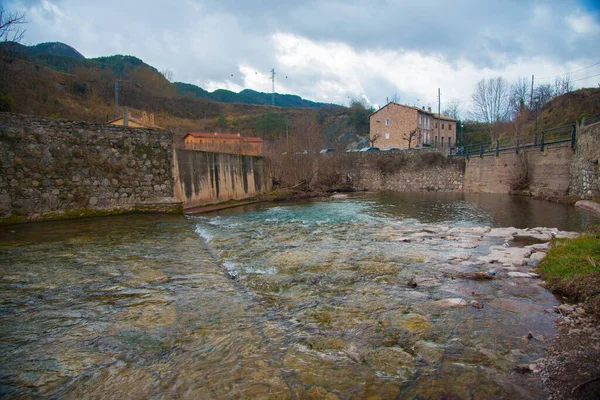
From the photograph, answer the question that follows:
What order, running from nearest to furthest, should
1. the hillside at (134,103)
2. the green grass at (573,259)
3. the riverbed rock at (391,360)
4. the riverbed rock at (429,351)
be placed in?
the riverbed rock at (391,360) < the riverbed rock at (429,351) < the green grass at (573,259) < the hillside at (134,103)

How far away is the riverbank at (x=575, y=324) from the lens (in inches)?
97.6

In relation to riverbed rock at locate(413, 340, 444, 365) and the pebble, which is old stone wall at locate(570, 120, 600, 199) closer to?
the pebble

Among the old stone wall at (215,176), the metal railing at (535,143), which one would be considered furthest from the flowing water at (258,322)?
the metal railing at (535,143)

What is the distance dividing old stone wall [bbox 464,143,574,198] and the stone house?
26.2m

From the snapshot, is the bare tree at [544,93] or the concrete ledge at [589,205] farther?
the bare tree at [544,93]

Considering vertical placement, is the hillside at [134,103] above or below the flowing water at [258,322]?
above

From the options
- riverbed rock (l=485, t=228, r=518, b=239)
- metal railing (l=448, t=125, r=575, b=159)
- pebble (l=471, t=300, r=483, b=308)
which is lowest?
riverbed rock (l=485, t=228, r=518, b=239)

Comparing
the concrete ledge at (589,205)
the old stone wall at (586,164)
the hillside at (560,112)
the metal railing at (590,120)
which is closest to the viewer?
the concrete ledge at (589,205)

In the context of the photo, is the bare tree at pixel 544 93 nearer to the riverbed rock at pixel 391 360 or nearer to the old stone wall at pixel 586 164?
the old stone wall at pixel 586 164

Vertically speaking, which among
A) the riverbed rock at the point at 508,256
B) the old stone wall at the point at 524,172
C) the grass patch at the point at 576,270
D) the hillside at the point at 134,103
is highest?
the hillside at the point at 134,103

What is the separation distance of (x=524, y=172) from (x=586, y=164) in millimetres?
7358

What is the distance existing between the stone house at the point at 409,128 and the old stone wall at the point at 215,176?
128 ft

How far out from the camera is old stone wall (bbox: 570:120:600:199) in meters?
14.1

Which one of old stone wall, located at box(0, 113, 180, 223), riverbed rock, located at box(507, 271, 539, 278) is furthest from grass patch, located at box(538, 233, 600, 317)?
old stone wall, located at box(0, 113, 180, 223)
